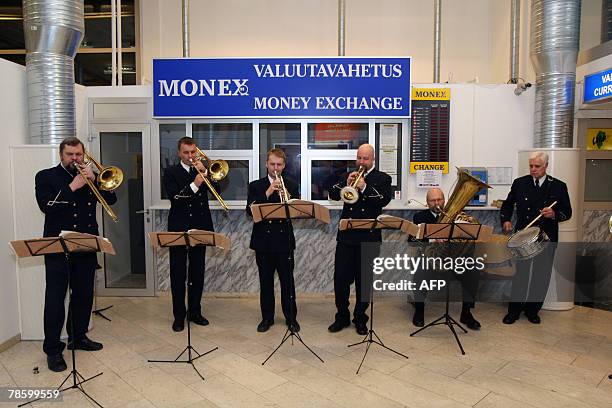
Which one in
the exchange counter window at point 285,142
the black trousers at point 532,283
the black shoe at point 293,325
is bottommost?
the black shoe at point 293,325

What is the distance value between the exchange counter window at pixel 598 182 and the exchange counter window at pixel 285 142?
164 inches

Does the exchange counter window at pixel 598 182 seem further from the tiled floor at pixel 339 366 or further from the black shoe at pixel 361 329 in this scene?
the black shoe at pixel 361 329

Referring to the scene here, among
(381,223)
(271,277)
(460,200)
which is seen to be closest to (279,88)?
(271,277)

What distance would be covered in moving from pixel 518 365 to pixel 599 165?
12.8 ft

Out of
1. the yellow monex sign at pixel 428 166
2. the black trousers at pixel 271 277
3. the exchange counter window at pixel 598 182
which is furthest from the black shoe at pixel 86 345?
the exchange counter window at pixel 598 182

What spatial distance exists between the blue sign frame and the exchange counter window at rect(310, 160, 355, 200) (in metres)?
2.99

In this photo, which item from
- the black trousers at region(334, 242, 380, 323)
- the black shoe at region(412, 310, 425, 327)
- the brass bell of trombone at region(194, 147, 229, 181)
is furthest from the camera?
the black shoe at region(412, 310, 425, 327)

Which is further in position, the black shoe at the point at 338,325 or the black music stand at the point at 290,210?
the black shoe at the point at 338,325

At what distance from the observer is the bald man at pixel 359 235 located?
4656mm

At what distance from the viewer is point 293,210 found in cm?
418

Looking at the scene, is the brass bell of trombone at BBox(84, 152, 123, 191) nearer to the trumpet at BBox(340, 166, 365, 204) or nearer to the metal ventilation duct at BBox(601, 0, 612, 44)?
the trumpet at BBox(340, 166, 365, 204)

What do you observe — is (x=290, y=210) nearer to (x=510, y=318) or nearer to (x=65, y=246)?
(x=65, y=246)

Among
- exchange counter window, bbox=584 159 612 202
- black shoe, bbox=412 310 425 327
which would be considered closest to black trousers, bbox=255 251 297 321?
black shoe, bbox=412 310 425 327

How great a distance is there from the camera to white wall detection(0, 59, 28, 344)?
440cm
